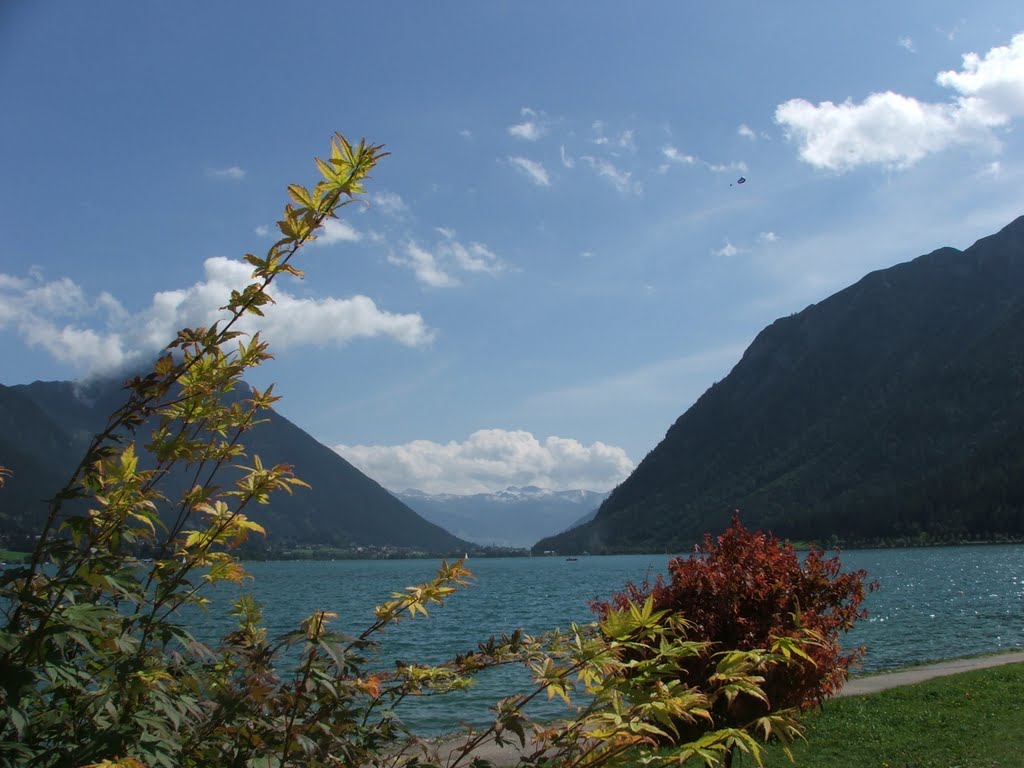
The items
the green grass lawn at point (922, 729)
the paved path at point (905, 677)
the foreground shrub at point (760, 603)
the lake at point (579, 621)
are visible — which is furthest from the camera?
the lake at point (579, 621)

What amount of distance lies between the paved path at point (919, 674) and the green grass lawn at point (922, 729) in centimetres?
138

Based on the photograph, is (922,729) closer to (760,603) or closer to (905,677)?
(760,603)

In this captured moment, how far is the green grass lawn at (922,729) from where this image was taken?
9.59 meters

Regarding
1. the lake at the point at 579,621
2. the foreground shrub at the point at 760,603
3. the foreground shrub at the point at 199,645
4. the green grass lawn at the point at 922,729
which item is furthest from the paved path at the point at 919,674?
the foreground shrub at the point at 199,645

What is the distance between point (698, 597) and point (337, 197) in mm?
6695

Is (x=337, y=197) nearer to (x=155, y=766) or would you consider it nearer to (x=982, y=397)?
(x=155, y=766)

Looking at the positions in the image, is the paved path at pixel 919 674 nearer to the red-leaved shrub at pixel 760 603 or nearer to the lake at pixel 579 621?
the lake at pixel 579 621

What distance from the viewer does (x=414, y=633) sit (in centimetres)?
3888

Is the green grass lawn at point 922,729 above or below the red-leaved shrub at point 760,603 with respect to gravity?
below

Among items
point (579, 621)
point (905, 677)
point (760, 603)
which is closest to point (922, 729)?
point (760, 603)

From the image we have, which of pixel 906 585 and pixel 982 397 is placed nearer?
pixel 906 585

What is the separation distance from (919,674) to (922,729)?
26.4 ft

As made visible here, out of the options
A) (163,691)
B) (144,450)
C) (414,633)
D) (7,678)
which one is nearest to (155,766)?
(163,691)

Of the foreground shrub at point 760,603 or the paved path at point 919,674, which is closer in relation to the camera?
the foreground shrub at point 760,603
